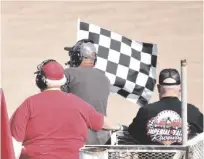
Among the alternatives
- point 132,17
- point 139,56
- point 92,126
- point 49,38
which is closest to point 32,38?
point 49,38

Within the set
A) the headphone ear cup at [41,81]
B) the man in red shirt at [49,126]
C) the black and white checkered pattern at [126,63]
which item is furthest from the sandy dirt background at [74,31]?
the man in red shirt at [49,126]

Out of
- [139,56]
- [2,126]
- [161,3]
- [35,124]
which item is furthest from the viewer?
[161,3]

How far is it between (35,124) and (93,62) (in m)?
1.16

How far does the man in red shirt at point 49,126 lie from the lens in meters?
4.29

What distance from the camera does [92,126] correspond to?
4512 millimetres

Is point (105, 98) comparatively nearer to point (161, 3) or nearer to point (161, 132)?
point (161, 132)

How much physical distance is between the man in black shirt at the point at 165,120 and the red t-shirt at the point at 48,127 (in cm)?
65

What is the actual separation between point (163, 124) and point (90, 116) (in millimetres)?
593

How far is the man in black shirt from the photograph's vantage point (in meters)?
4.73

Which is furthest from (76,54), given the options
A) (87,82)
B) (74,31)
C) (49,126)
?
(74,31)

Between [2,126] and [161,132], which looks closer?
[2,126]

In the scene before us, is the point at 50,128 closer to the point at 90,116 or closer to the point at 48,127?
the point at 48,127

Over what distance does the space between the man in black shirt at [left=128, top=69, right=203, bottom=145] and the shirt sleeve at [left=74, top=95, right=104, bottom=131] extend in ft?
1.48

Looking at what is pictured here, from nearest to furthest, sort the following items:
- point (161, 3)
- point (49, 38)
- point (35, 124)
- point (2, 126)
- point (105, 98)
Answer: point (2, 126), point (35, 124), point (105, 98), point (49, 38), point (161, 3)
